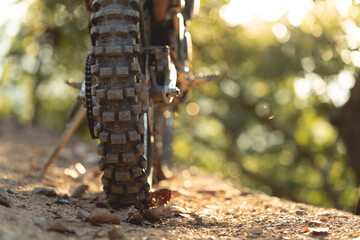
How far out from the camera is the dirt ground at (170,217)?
163cm

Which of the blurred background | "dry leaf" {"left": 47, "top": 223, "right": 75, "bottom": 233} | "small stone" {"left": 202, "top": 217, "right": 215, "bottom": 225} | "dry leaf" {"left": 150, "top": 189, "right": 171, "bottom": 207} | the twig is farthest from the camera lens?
the blurred background

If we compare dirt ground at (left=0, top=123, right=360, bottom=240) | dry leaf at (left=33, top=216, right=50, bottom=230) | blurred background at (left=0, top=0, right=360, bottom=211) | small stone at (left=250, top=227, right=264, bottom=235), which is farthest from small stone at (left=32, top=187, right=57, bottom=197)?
blurred background at (left=0, top=0, right=360, bottom=211)

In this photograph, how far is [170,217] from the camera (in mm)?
2254

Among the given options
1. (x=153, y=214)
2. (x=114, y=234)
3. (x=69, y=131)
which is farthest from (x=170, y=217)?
(x=69, y=131)

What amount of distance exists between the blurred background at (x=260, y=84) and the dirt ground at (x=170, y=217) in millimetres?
3648

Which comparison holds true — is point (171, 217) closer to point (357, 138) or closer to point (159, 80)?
point (159, 80)

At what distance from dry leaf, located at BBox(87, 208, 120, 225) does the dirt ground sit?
0.02m

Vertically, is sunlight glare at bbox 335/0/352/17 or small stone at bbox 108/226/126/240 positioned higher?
sunlight glare at bbox 335/0/352/17

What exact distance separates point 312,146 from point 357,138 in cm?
414

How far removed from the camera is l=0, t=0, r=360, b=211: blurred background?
7.03 m

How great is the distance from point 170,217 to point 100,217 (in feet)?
1.65

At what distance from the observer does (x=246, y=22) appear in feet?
31.0

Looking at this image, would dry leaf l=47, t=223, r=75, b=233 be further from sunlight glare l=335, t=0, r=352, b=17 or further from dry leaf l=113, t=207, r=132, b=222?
sunlight glare l=335, t=0, r=352, b=17

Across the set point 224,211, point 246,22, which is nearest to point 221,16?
point 246,22
